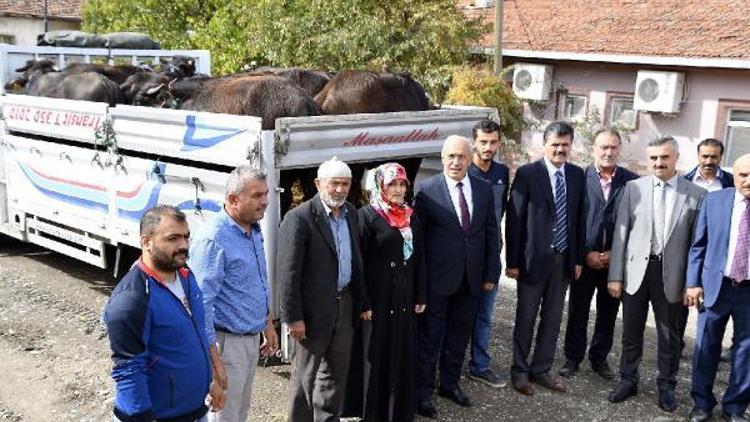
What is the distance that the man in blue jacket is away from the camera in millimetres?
2490

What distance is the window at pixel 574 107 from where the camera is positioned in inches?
564

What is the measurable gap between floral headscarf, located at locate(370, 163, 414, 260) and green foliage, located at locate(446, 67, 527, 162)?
7.25 m

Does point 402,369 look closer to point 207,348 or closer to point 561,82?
point 207,348

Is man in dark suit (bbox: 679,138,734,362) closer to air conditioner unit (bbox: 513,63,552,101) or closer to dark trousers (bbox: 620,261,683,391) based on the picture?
dark trousers (bbox: 620,261,683,391)

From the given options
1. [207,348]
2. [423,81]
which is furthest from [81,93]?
[423,81]

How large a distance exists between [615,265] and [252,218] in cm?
260

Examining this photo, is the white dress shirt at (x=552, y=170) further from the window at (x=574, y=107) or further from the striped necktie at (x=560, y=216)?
the window at (x=574, y=107)

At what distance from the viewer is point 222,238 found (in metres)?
3.22

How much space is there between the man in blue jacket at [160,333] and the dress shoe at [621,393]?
9.94ft

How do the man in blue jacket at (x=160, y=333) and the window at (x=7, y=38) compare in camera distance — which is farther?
the window at (x=7, y=38)

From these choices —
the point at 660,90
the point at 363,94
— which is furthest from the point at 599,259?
the point at 660,90

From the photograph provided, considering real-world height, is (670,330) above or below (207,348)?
below

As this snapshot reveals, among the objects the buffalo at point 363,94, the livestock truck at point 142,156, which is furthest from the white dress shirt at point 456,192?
the buffalo at point 363,94

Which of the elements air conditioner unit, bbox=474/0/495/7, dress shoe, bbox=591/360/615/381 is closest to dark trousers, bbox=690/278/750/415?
dress shoe, bbox=591/360/615/381
